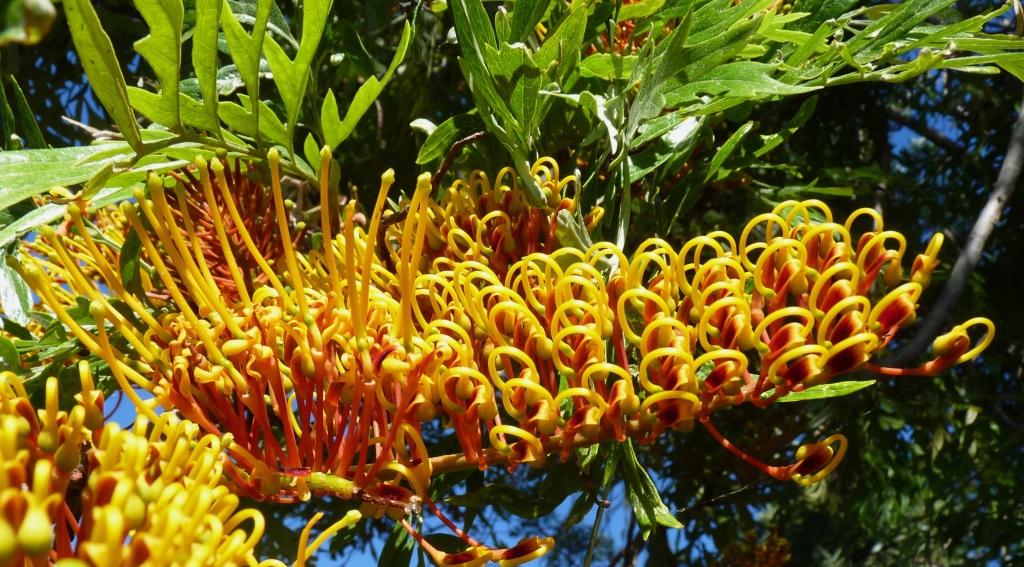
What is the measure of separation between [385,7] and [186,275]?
54 cm

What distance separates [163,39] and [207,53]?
0.04 metres

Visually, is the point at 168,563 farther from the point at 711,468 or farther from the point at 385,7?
the point at 711,468

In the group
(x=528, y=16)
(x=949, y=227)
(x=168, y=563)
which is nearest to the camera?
(x=168, y=563)

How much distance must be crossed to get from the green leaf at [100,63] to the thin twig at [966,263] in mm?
878

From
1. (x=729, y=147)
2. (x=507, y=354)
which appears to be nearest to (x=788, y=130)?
(x=729, y=147)

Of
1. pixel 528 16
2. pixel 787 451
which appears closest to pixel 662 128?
pixel 528 16

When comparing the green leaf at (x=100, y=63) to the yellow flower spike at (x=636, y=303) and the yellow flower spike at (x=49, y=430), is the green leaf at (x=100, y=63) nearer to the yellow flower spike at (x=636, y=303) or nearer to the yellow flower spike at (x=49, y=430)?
the yellow flower spike at (x=49, y=430)

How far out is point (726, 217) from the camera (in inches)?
39.9

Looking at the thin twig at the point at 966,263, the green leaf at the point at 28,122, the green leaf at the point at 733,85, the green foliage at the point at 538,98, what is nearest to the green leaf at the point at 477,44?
the green foliage at the point at 538,98

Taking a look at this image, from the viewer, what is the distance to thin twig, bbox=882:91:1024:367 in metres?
1.04

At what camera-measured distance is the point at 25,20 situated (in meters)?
0.24

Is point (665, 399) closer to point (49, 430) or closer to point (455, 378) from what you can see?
point (455, 378)

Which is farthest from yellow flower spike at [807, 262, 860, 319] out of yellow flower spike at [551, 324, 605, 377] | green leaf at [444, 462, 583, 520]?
green leaf at [444, 462, 583, 520]

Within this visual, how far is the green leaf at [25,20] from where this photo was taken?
24 centimetres
